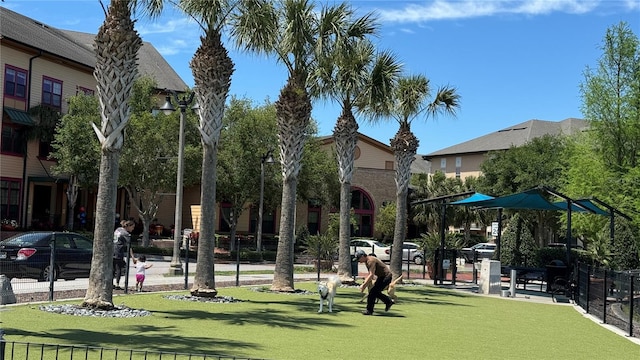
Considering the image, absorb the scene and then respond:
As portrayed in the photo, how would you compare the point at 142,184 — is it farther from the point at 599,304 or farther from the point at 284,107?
the point at 599,304

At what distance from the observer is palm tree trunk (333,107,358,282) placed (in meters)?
23.0

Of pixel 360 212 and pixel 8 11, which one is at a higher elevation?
pixel 8 11

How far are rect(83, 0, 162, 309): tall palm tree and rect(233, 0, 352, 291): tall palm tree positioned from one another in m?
4.92

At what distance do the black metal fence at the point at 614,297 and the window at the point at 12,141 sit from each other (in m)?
32.6

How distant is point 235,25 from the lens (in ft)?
60.1

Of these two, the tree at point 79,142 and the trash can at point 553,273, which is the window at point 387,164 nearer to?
the tree at point 79,142

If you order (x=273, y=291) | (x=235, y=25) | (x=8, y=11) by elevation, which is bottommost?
(x=273, y=291)

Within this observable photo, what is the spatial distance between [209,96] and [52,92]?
91.8 ft

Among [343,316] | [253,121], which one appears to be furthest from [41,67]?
[343,316]

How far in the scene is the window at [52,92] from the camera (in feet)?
134

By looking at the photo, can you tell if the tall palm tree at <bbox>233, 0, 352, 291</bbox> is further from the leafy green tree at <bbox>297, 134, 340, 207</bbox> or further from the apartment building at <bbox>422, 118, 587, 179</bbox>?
the apartment building at <bbox>422, 118, 587, 179</bbox>

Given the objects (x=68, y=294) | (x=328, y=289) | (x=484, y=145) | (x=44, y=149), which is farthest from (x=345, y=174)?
(x=484, y=145)

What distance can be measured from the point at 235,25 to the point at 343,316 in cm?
837

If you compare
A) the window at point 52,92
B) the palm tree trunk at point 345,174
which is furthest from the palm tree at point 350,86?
the window at point 52,92
